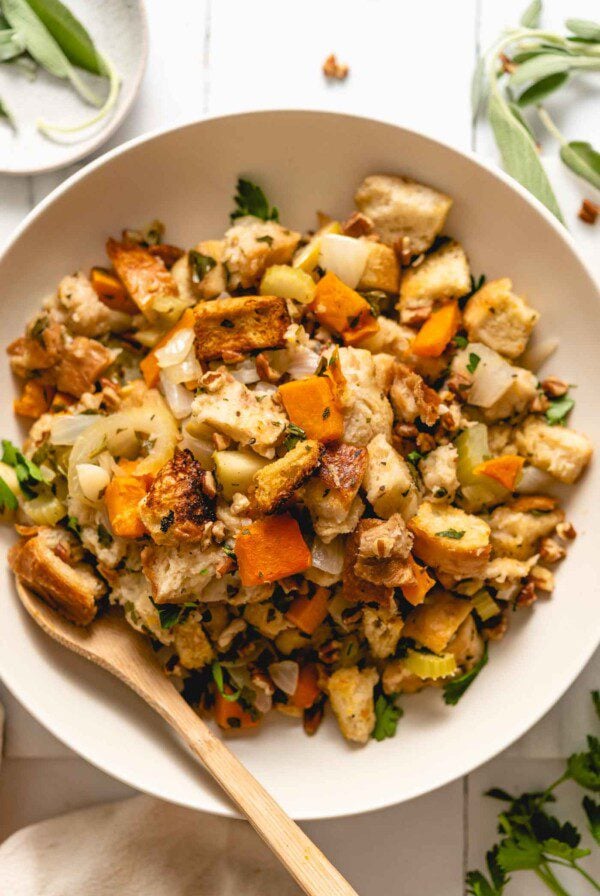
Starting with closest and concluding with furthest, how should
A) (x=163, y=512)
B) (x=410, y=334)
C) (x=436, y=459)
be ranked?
(x=163, y=512), (x=436, y=459), (x=410, y=334)

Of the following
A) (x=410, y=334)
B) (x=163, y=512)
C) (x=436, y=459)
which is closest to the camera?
(x=163, y=512)

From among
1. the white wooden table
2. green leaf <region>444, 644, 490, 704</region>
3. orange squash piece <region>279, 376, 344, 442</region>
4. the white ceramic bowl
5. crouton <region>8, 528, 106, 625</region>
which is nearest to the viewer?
orange squash piece <region>279, 376, 344, 442</region>

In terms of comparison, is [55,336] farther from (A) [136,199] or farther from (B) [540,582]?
(B) [540,582]

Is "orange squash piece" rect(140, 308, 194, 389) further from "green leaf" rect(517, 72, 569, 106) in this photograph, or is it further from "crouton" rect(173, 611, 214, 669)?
"green leaf" rect(517, 72, 569, 106)

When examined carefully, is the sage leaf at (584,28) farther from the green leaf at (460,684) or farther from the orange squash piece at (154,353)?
the green leaf at (460,684)

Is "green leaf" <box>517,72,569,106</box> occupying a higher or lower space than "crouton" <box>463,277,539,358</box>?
higher

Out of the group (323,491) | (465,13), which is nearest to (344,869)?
(323,491)

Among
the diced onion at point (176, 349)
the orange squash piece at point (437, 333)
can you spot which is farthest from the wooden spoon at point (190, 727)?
the orange squash piece at point (437, 333)

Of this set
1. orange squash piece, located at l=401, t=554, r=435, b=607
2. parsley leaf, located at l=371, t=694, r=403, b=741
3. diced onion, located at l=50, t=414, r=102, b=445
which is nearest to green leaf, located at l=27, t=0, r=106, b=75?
diced onion, located at l=50, t=414, r=102, b=445
